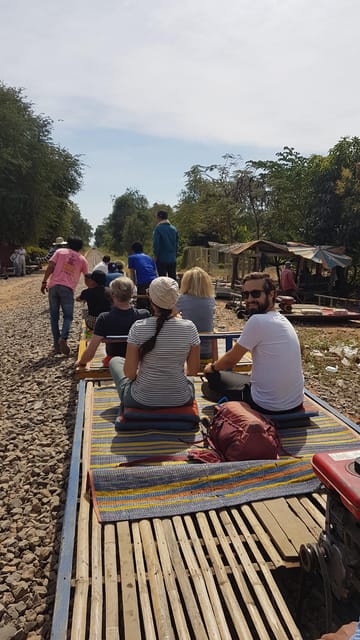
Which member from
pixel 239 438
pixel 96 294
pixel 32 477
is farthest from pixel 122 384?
pixel 96 294

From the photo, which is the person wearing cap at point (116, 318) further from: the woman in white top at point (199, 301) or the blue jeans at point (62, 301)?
the blue jeans at point (62, 301)

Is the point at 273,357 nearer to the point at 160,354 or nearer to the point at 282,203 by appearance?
the point at 160,354

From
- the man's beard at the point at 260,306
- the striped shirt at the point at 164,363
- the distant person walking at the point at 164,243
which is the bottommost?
the striped shirt at the point at 164,363

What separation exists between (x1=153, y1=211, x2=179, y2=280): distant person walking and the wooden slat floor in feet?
19.3

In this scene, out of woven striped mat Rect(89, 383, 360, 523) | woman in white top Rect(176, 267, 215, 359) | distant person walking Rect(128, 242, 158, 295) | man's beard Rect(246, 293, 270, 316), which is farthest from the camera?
distant person walking Rect(128, 242, 158, 295)

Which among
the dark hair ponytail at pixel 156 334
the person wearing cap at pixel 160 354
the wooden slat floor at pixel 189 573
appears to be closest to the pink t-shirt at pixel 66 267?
the person wearing cap at pixel 160 354

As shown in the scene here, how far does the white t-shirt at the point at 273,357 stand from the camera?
3.59 metres

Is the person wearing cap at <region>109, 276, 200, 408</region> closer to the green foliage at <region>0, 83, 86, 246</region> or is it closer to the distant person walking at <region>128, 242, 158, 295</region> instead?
the distant person walking at <region>128, 242, 158, 295</region>

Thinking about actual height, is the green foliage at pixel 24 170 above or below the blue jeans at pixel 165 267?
above

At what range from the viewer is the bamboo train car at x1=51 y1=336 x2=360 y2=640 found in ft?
6.79

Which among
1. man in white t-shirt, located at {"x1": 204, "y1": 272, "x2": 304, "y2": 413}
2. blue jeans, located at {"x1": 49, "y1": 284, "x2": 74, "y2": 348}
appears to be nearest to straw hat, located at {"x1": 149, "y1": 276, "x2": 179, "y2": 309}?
man in white t-shirt, located at {"x1": 204, "y1": 272, "x2": 304, "y2": 413}

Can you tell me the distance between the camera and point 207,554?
2.52 metres

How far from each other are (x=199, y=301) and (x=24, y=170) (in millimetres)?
24637

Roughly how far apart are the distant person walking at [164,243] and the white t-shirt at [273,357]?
4807 millimetres
